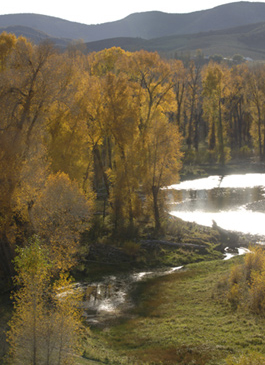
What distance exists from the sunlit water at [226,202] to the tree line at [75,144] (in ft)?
15.6

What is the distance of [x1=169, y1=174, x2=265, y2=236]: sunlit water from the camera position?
3594cm

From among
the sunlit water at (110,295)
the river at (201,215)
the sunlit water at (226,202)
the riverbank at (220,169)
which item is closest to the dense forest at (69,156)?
the sunlit water at (110,295)

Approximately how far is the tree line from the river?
113 inches

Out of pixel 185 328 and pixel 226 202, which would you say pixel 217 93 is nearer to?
pixel 226 202

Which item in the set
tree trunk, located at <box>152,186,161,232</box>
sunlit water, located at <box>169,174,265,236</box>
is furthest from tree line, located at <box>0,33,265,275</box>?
sunlit water, located at <box>169,174,265,236</box>

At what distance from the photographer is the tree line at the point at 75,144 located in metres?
22.7

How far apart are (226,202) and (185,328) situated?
27486mm

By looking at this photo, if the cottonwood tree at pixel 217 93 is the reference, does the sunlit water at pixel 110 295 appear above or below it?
below

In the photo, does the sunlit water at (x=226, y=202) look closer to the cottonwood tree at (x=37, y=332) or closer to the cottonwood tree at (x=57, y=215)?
the cottonwood tree at (x=57, y=215)

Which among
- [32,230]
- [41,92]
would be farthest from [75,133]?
[32,230]

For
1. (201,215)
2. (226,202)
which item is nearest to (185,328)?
(201,215)

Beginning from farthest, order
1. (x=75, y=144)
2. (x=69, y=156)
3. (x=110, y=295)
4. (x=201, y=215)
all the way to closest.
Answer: (x=201, y=215), (x=75, y=144), (x=69, y=156), (x=110, y=295)

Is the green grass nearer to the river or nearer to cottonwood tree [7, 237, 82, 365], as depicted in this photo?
the river

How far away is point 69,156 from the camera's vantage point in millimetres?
32531
